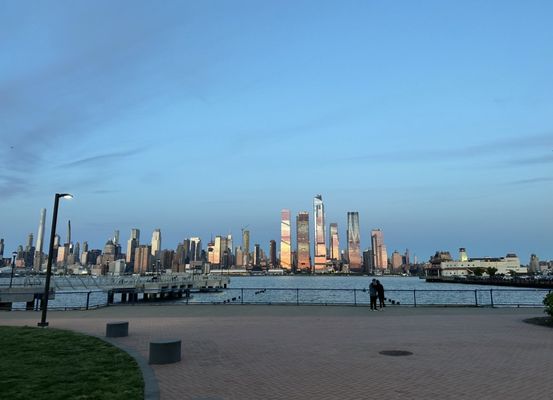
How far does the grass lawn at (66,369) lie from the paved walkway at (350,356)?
0.84 m

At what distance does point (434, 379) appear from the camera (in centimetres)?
933

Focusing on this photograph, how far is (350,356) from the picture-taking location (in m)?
12.1

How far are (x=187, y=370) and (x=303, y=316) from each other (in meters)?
12.9

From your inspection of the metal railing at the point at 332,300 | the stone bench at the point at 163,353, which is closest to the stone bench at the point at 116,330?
the stone bench at the point at 163,353

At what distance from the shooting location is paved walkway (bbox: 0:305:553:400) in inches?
339

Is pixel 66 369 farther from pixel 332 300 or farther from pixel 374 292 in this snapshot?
pixel 332 300

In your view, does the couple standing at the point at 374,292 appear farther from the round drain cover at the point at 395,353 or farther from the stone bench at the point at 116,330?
the stone bench at the point at 116,330

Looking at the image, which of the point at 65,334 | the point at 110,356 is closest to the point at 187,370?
the point at 110,356

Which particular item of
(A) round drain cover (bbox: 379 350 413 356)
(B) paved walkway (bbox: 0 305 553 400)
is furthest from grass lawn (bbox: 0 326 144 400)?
(A) round drain cover (bbox: 379 350 413 356)

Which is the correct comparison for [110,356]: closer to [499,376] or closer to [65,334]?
[65,334]

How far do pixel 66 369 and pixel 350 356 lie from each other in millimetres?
7270

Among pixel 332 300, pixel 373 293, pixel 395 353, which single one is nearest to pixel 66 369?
pixel 395 353

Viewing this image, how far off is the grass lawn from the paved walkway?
2.74ft

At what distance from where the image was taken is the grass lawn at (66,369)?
8.23 metres
